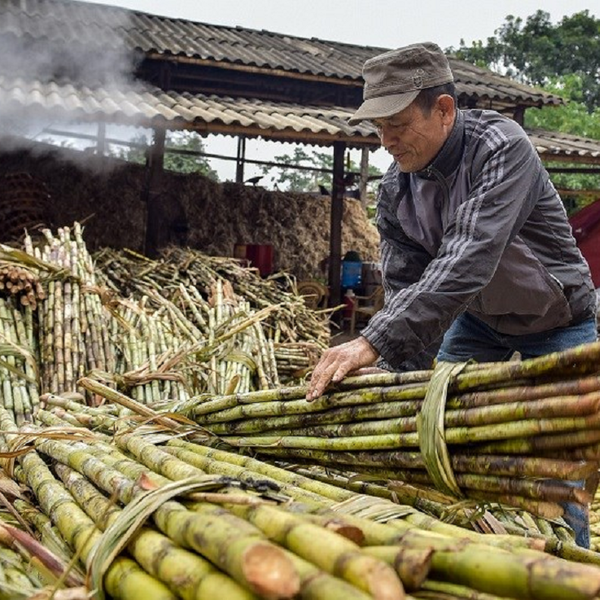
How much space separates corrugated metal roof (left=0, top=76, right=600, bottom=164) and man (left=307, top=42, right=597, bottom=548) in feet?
18.9

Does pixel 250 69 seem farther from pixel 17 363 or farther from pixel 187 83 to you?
pixel 17 363

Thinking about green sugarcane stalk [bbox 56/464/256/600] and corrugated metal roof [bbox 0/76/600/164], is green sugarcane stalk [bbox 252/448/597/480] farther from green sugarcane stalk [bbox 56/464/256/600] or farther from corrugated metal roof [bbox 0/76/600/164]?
corrugated metal roof [bbox 0/76/600/164]

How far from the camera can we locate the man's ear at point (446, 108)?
9.08ft

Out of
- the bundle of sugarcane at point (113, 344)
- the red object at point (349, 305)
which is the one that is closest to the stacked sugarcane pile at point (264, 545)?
the bundle of sugarcane at point (113, 344)

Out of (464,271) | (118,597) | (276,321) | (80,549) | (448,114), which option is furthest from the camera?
(276,321)

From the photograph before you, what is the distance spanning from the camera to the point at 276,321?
725 centimetres

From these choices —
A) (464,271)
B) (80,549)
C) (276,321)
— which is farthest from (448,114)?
(276,321)

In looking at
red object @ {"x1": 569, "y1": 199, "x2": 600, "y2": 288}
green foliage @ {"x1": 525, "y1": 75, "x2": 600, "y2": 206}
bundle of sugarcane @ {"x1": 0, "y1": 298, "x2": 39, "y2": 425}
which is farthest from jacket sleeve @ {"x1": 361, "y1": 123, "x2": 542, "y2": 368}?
green foliage @ {"x1": 525, "y1": 75, "x2": 600, "y2": 206}

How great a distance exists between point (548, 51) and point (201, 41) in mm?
21542

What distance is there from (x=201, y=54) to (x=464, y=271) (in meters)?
9.45

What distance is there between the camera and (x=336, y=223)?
1105 cm

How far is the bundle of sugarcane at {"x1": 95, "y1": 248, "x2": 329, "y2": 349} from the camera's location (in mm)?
7438

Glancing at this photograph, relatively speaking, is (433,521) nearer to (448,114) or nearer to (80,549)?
(80,549)

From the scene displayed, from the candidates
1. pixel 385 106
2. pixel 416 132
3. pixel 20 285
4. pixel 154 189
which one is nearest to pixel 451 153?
pixel 416 132
